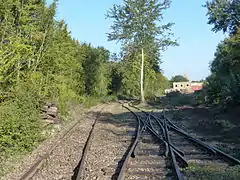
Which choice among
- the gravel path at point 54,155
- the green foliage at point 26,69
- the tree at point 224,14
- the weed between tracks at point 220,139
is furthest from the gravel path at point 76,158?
the tree at point 224,14

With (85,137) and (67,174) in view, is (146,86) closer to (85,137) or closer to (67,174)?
(85,137)

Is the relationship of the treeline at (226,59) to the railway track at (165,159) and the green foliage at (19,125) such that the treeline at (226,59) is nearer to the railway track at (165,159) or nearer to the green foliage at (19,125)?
the railway track at (165,159)

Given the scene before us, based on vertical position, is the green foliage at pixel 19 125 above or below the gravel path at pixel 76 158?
above

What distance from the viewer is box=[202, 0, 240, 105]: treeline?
2508 cm

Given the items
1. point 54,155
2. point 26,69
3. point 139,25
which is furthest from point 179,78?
point 54,155

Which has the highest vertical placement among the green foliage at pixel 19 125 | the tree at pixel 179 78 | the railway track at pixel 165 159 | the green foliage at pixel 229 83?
the tree at pixel 179 78

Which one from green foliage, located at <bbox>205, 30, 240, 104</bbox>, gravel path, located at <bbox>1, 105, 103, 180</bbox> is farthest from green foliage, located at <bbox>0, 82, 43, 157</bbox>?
green foliage, located at <bbox>205, 30, 240, 104</bbox>

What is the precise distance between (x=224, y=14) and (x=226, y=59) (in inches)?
496

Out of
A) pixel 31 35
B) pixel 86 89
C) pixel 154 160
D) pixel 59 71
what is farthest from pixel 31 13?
pixel 86 89

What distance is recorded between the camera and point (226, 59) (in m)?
32.9

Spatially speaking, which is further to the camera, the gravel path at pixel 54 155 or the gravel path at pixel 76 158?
the gravel path at pixel 54 155

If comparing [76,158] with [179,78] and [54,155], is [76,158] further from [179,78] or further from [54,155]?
[179,78]

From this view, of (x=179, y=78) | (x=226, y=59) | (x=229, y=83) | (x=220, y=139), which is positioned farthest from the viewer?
(x=179, y=78)

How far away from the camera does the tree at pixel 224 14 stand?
4280 centimetres
